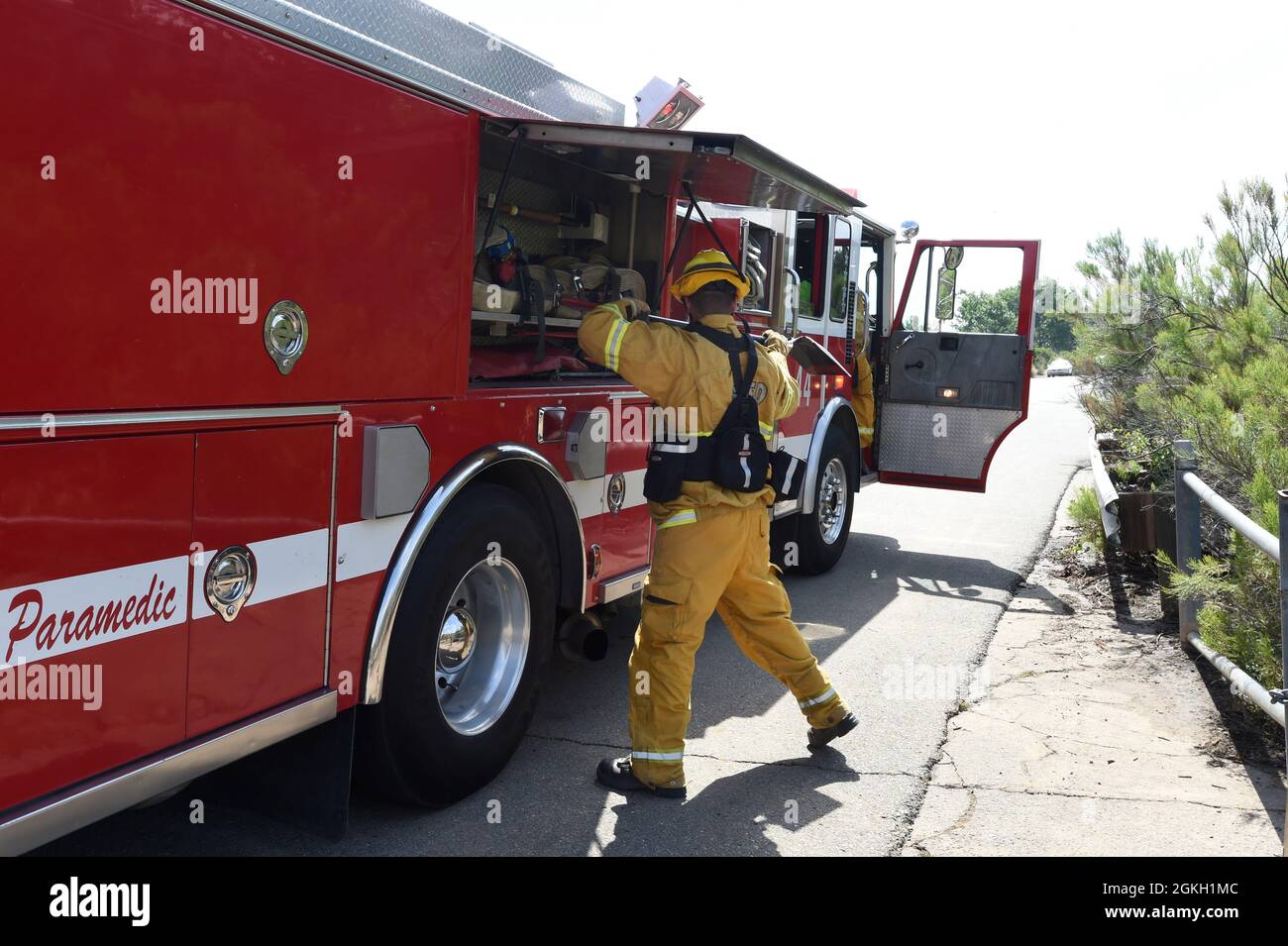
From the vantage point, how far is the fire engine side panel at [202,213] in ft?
7.36

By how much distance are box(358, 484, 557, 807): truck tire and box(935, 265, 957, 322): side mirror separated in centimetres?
491

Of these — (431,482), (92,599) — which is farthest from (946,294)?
(92,599)

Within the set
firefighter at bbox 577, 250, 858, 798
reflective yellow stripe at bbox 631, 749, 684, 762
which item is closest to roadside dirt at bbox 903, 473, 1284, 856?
reflective yellow stripe at bbox 631, 749, 684, 762

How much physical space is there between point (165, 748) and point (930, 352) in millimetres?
6694

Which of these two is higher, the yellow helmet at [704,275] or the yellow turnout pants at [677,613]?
the yellow helmet at [704,275]

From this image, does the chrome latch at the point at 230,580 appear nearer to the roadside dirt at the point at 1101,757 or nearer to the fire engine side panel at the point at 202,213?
the fire engine side panel at the point at 202,213

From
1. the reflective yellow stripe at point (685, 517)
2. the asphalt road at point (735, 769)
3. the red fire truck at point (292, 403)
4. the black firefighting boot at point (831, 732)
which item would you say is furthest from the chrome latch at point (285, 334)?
the black firefighting boot at point (831, 732)

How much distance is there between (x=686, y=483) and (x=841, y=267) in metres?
4.19

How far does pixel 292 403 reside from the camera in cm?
293

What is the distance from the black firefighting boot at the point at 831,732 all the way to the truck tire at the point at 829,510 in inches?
118

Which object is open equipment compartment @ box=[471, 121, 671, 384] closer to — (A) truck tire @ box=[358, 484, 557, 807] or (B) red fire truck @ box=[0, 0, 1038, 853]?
(B) red fire truck @ box=[0, 0, 1038, 853]
